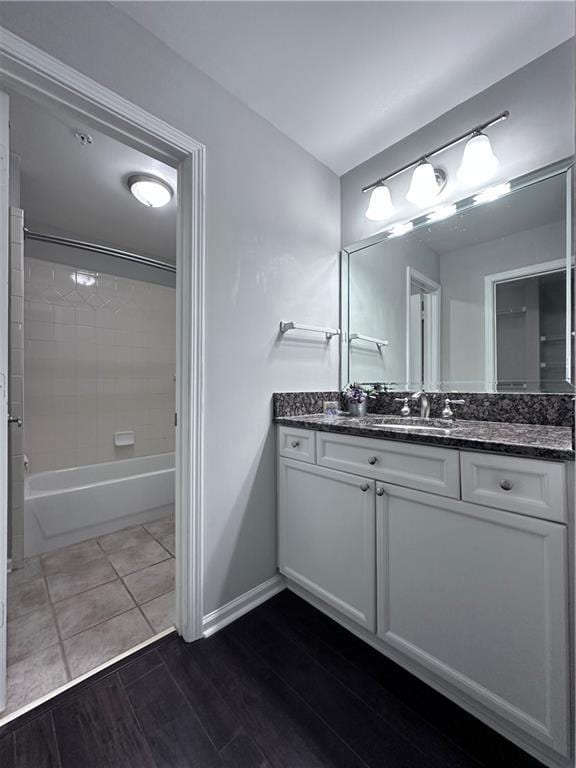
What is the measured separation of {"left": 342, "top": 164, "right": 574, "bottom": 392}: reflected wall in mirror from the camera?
1342mm

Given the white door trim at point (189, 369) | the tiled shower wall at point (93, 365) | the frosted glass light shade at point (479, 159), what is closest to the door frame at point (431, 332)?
the frosted glass light shade at point (479, 159)

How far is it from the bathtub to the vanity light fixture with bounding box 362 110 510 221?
2.47 m

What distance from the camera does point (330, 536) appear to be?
4.49 ft

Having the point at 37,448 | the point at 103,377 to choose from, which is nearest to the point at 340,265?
the point at 103,377

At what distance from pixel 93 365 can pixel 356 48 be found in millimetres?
2813

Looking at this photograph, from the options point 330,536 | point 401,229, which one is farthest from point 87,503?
point 401,229

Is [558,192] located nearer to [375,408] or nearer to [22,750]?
[375,408]

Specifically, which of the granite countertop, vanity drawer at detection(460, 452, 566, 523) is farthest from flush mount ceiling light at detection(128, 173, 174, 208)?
vanity drawer at detection(460, 452, 566, 523)

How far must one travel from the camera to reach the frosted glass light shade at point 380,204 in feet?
5.83

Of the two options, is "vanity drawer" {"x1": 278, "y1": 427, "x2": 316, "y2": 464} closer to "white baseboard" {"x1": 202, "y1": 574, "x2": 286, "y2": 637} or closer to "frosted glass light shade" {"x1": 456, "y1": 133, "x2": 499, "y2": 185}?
"white baseboard" {"x1": 202, "y1": 574, "x2": 286, "y2": 637}

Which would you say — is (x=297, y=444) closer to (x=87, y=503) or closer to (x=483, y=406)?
Result: (x=483, y=406)

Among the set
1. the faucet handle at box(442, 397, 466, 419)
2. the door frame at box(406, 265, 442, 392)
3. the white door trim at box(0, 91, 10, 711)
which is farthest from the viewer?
the door frame at box(406, 265, 442, 392)

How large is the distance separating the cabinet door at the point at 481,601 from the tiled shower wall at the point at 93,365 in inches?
104

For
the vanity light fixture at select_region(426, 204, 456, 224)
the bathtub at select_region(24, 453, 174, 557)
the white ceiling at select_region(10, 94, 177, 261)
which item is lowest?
the bathtub at select_region(24, 453, 174, 557)
